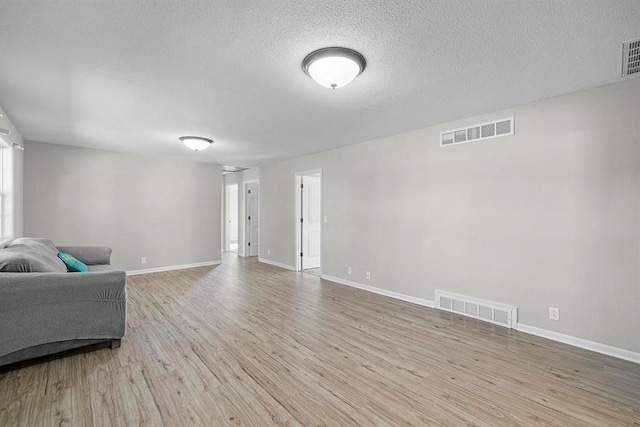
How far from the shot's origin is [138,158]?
5.82 meters

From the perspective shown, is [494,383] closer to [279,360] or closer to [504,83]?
[279,360]

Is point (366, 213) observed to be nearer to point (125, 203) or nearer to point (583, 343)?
point (583, 343)

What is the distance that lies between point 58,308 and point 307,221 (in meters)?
4.50

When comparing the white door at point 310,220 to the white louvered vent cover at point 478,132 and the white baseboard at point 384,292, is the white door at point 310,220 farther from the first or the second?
the white louvered vent cover at point 478,132

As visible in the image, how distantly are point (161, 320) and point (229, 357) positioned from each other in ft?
4.49

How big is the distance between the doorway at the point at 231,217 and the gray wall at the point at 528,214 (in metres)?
5.67

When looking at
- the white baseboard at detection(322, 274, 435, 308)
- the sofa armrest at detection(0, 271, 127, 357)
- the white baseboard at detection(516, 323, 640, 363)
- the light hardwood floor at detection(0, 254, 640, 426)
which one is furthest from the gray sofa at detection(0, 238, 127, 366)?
the white baseboard at detection(516, 323, 640, 363)

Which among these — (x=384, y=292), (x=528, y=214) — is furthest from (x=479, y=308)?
(x=384, y=292)

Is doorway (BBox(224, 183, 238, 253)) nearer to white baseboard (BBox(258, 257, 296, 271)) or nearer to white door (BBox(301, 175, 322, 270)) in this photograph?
white baseboard (BBox(258, 257, 296, 271))

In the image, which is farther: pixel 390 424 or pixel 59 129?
pixel 59 129

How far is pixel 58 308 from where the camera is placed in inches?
95.1

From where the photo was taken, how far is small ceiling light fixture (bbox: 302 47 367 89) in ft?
6.79

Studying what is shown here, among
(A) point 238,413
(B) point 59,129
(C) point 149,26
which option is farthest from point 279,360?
(B) point 59,129

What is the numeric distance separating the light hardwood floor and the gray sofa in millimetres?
184
